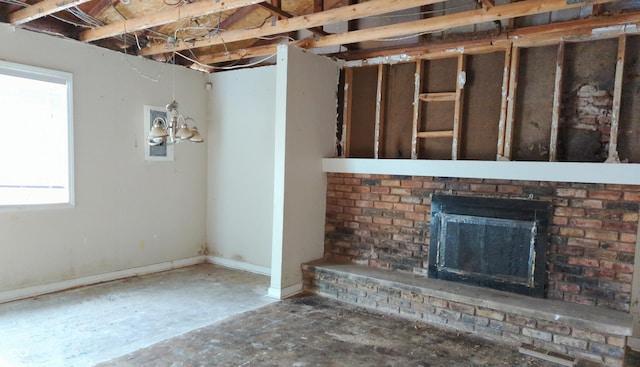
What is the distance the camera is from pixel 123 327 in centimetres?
341

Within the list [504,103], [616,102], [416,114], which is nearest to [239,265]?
[416,114]

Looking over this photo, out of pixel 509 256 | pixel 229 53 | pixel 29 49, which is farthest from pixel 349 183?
pixel 29 49

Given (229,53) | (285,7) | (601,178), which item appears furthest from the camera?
(229,53)

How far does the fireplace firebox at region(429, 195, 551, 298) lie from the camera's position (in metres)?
3.60

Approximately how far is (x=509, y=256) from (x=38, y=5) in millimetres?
4893

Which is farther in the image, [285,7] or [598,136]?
[285,7]

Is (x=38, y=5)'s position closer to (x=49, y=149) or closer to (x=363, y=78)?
(x=49, y=149)

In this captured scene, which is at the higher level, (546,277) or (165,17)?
(165,17)

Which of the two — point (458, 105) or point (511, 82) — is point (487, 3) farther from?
point (458, 105)

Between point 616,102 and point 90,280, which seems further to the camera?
point 90,280

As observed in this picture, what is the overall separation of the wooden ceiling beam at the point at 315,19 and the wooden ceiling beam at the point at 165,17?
2.12 feet

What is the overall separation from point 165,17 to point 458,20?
2.58 meters

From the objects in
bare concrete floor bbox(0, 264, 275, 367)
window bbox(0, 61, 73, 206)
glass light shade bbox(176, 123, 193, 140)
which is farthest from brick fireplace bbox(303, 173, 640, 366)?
window bbox(0, 61, 73, 206)

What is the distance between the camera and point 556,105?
352 cm
